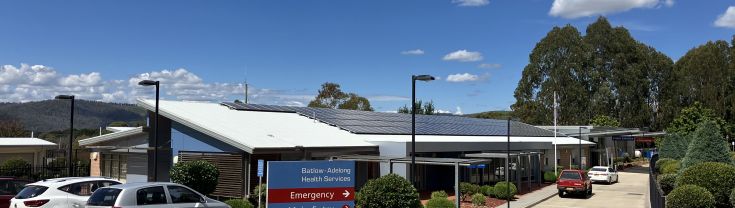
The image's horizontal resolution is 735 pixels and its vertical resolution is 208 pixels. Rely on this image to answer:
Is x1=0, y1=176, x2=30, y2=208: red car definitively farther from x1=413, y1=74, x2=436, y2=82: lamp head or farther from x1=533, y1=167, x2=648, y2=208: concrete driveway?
x1=533, y1=167, x2=648, y2=208: concrete driveway

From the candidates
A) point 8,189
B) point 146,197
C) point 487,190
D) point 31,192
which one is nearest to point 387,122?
point 487,190

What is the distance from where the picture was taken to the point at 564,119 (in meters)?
94.0

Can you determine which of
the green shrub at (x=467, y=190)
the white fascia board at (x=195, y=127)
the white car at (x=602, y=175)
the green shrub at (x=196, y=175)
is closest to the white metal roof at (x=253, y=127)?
the white fascia board at (x=195, y=127)

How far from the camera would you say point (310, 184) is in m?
16.1

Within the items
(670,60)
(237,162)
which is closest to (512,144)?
(237,162)

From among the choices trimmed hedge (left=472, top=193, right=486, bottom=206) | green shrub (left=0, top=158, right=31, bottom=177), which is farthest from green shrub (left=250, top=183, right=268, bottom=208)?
green shrub (left=0, top=158, right=31, bottom=177)

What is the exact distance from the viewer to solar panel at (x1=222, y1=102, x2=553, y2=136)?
3725cm

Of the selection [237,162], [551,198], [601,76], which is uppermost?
[601,76]

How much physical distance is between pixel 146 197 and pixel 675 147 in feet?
178

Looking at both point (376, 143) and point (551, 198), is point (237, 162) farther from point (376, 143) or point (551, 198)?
A: point (551, 198)

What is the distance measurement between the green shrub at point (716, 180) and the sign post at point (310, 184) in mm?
15288

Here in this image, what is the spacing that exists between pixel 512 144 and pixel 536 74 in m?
54.2

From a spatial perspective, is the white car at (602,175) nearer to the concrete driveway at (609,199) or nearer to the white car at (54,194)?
the concrete driveway at (609,199)

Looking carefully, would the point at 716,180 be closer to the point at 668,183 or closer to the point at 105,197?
the point at 668,183
